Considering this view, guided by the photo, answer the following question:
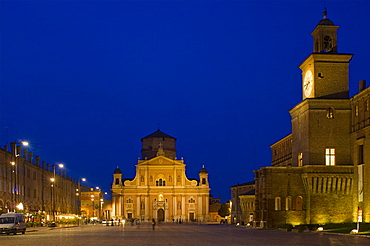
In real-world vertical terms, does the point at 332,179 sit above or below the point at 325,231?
above

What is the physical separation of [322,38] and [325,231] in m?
21.7

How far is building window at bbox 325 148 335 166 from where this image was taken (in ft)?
188

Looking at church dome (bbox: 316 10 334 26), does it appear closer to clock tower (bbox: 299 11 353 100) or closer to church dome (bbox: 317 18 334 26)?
church dome (bbox: 317 18 334 26)

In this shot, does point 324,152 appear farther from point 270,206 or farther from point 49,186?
point 49,186

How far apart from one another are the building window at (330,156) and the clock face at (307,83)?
22.8 ft

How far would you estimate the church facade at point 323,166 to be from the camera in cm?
5628

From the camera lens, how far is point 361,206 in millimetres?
53719

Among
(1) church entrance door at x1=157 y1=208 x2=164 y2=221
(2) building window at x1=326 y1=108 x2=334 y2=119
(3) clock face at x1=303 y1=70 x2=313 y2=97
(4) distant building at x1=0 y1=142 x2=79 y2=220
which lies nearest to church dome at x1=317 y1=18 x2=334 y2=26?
(3) clock face at x1=303 y1=70 x2=313 y2=97

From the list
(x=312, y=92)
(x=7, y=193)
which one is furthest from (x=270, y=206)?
(x=7, y=193)

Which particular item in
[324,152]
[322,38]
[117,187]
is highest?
[322,38]

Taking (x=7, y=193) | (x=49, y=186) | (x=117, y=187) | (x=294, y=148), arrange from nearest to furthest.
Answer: (x=294, y=148) → (x=7, y=193) → (x=49, y=186) → (x=117, y=187)

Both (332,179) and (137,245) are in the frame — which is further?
(332,179)

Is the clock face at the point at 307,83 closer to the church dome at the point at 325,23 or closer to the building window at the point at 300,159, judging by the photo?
the church dome at the point at 325,23

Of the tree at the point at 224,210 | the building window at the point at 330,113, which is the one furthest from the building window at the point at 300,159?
the tree at the point at 224,210
